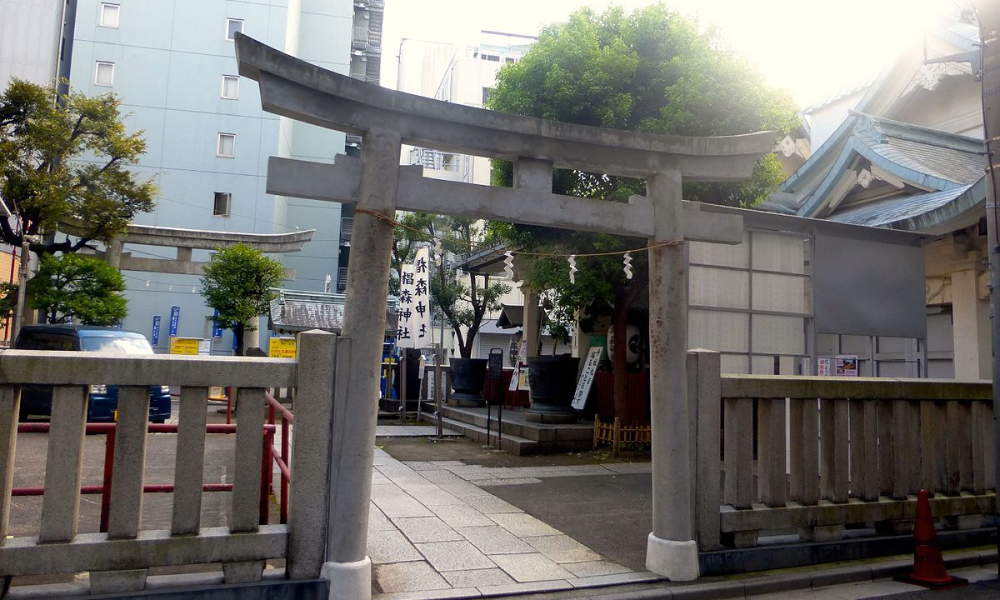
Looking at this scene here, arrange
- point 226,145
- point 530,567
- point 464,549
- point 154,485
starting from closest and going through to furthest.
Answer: point 154,485, point 530,567, point 464,549, point 226,145

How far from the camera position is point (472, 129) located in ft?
20.4

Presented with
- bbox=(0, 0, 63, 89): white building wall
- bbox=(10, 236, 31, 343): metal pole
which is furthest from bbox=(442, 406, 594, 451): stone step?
bbox=(0, 0, 63, 89): white building wall

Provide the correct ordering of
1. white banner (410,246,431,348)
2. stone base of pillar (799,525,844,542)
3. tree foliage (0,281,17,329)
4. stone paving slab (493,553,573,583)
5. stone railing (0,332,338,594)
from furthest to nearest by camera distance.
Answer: tree foliage (0,281,17,329) → white banner (410,246,431,348) → stone base of pillar (799,525,844,542) → stone paving slab (493,553,573,583) → stone railing (0,332,338,594)

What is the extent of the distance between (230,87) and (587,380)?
27.9 m

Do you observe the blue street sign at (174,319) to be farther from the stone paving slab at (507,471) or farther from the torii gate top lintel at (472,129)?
the torii gate top lintel at (472,129)

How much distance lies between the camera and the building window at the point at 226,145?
34381mm

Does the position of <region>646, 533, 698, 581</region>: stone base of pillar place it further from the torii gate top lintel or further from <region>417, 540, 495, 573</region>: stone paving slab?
the torii gate top lintel

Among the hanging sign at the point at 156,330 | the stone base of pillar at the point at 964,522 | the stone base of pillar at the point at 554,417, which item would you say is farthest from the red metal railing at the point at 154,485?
the hanging sign at the point at 156,330

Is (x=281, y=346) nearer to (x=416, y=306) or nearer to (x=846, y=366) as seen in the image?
(x=416, y=306)

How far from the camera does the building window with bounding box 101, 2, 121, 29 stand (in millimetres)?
33406

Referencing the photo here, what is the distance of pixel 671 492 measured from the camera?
251 inches

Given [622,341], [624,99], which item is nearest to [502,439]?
[622,341]

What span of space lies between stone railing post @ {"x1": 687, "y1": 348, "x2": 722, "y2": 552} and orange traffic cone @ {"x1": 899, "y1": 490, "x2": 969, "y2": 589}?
6.06ft

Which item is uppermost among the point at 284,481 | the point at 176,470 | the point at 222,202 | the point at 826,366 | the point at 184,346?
the point at 222,202
